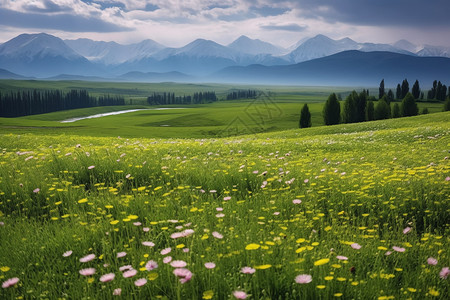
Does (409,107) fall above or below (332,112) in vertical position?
above

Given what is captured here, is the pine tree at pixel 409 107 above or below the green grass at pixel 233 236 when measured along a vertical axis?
above

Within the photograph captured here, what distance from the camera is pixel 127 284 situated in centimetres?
342

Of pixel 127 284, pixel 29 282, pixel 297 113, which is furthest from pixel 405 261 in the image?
pixel 297 113

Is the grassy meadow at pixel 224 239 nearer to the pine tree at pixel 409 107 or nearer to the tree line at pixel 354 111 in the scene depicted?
the tree line at pixel 354 111

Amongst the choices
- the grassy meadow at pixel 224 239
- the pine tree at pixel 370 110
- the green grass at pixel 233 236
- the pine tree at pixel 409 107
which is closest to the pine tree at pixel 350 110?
the pine tree at pixel 370 110

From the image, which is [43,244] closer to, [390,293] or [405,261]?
→ [390,293]

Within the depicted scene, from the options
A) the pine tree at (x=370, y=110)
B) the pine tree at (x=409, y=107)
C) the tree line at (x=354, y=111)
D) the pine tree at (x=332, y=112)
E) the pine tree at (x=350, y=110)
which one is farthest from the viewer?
the pine tree at (x=350, y=110)

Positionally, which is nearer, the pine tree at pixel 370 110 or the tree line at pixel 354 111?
the tree line at pixel 354 111

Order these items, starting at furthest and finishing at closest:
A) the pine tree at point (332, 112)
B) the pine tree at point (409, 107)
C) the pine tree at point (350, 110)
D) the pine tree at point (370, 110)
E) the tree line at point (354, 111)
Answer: the pine tree at point (350, 110)
the pine tree at point (409, 107)
the pine tree at point (370, 110)
the pine tree at point (332, 112)
the tree line at point (354, 111)

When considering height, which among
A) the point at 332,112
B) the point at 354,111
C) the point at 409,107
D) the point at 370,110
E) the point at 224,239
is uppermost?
the point at 409,107

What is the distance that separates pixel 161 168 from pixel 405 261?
6224 millimetres

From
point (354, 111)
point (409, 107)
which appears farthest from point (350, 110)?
point (409, 107)

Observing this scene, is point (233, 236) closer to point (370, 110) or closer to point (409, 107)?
point (370, 110)

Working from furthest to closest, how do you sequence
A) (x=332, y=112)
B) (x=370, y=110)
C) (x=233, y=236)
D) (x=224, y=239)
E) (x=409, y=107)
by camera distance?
(x=409, y=107) → (x=370, y=110) → (x=332, y=112) → (x=224, y=239) → (x=233, y=236)
